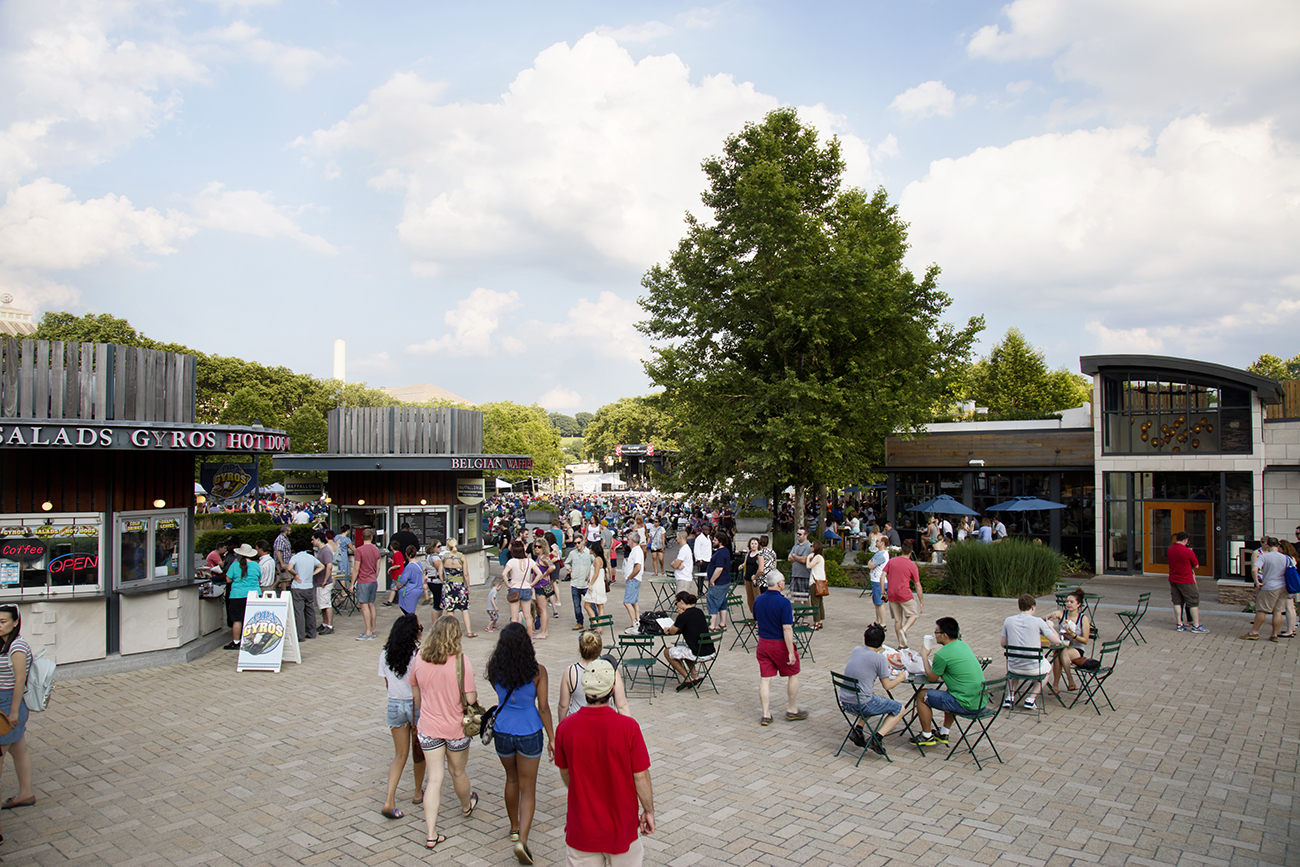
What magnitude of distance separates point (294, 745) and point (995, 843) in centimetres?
622

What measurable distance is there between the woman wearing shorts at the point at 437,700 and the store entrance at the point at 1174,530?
816 inches

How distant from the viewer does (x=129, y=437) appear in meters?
9.77

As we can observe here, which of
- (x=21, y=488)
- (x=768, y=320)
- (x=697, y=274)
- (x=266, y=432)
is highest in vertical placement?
(x=697, y=274)

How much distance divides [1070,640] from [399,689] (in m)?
7.51

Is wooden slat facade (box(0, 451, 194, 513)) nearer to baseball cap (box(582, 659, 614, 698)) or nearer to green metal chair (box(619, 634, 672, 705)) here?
green metal chair (box(619, 634, 672, 705))

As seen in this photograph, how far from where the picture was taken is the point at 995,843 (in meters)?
5.46

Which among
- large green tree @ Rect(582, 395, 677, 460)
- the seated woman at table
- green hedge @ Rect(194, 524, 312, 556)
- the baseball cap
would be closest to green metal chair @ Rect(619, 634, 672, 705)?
the seated woman at table

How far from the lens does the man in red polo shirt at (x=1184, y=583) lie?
41.9 feet

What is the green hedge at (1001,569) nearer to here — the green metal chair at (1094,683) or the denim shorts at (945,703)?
the green metal chair at (1094,683)

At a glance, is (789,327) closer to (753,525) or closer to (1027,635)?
(753,525)

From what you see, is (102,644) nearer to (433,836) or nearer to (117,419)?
(117,419)

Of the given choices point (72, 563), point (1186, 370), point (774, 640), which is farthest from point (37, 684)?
point (1186, 370)

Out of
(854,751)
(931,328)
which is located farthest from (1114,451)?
(854,751)

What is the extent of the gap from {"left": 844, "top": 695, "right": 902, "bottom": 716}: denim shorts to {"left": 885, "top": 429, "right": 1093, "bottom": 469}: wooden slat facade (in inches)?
730
